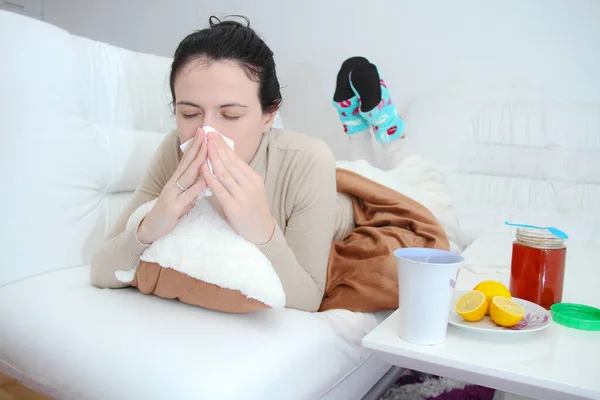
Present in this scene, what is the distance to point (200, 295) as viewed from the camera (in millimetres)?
881

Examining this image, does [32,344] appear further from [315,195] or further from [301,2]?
[301,2]

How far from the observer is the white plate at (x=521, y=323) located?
2.41ft

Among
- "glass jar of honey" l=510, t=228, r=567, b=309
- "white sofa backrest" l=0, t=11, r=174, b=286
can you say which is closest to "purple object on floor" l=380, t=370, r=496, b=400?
"glass jar of honey" l=510, t=228, r=567, b=309

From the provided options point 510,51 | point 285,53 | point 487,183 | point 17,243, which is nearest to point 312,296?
point 17,243

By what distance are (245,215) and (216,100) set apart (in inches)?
9.4

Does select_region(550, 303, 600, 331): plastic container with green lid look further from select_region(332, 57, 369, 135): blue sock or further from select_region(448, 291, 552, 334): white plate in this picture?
select_region(332, 57, 369, 135): blue sock

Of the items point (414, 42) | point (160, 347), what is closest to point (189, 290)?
point (160, 347)

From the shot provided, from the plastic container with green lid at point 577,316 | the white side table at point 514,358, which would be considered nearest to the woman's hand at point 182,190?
the white side table at point 514,358

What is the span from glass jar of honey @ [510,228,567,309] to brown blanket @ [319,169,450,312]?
23 centimetres

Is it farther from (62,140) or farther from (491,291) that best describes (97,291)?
(491,291)

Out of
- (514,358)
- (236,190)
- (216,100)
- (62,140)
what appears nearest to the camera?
(514,358)

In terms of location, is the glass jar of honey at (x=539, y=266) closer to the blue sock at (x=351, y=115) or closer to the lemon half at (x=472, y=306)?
the lemon half at (x=472, y=306)

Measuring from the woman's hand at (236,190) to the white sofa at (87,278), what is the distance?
17 centimetres

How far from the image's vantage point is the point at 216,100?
923 mm
